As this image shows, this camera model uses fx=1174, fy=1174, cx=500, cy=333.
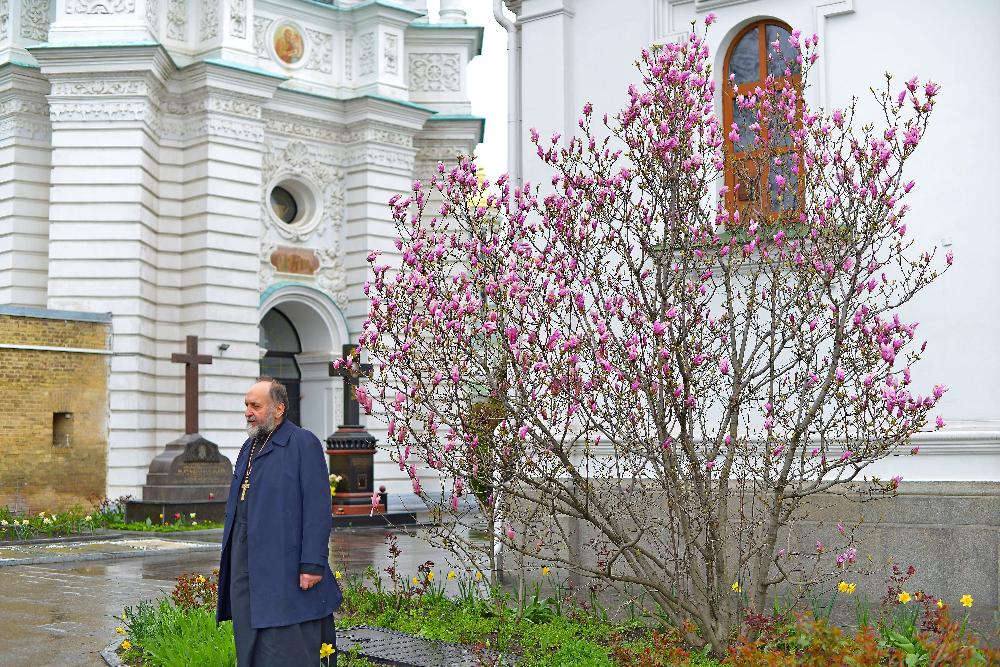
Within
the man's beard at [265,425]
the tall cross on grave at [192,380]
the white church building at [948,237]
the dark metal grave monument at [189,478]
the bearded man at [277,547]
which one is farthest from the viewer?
the tall cross on grave at [192,380]

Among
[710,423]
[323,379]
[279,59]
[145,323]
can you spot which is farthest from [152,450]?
[710,423]

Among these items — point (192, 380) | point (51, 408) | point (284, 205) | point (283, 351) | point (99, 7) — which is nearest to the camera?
point (192, 380)

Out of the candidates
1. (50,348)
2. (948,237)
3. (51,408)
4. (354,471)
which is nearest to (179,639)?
(948,237)

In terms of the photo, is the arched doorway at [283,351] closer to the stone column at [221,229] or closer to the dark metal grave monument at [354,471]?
the stone column at [221,229]

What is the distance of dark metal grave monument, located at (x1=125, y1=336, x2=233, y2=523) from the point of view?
2100 centimetres

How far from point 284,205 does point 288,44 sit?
3968mm

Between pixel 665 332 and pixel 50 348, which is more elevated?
pixel 50 348

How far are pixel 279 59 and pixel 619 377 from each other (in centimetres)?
2408

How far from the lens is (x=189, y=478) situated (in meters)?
21.8

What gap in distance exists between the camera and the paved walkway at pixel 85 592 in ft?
26.7

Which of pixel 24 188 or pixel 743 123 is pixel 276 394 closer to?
pixel 743 123

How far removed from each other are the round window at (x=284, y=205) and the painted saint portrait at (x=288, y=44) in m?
3.18

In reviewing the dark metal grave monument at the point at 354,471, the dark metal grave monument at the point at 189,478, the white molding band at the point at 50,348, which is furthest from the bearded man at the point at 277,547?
the white molding band at the point at 50,348

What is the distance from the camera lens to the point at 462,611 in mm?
8023
